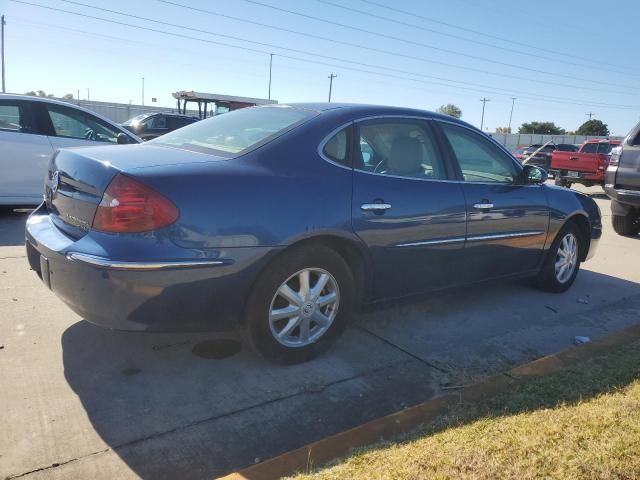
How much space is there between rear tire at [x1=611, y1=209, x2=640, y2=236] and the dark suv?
0.02 metres

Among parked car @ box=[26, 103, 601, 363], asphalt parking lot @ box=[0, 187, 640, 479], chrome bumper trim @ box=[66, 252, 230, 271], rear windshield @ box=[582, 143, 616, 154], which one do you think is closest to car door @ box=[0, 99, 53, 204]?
asphalt parking lot @ box=[0, 187, 640, 479]

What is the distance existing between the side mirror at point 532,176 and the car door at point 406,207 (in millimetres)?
1007

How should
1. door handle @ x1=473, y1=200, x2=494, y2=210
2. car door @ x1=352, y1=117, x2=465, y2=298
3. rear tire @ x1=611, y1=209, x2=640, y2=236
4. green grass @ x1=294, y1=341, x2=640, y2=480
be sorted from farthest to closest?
rear tire @ x1=611, y1=209, x2=640, y2=236
door handle @ x1=473, y1=200, x2=494, y2=210
car door @ x1=352, y1=117, x2=465, y2=298
green grass @ x1=294, y1=341, x2=640, y2=480

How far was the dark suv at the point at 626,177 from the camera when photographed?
330 inches

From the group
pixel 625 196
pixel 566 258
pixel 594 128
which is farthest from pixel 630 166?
pixel 594 128

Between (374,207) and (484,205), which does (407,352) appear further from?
(484,205)

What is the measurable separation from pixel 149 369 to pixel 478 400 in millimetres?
1924

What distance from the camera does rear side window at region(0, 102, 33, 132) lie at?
698 cm

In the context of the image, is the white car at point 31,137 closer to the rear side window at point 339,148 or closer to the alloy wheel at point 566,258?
the rear side window at point 339,148

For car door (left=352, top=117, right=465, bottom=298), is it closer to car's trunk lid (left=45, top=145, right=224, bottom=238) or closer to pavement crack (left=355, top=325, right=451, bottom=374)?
pavement crack (left=355, top=325, right=451, bottom=374)

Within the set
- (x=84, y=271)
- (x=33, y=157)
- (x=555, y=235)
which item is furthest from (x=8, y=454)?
(x=33, y=157)

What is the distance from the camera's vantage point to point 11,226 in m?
6.96

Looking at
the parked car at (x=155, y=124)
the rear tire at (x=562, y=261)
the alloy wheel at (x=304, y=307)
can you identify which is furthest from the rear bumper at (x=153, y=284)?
the parked car at (x=155, y=124)

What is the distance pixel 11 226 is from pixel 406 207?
5.42 meters
